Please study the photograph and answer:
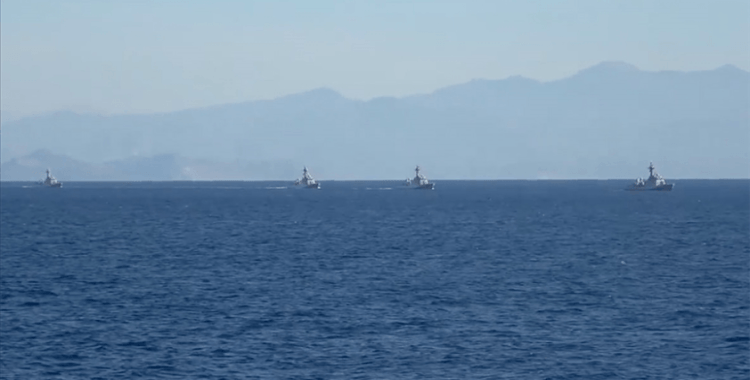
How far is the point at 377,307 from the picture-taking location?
5369 centimetres

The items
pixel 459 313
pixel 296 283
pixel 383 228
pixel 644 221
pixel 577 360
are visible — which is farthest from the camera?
pixel 644 221

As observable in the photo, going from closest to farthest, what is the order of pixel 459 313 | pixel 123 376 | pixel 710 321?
1. pixel 123 376
2. pixel 710 321
3. pixel 459 313

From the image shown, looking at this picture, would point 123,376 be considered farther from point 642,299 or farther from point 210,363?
point 642,299

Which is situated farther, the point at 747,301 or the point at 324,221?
the point at 324,221

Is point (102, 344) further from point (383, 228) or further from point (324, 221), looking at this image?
point (324, 221)

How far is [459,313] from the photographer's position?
2030 inches

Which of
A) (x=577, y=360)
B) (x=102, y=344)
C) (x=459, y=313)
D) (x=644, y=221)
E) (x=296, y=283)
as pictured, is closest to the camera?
(x=577, y=360)

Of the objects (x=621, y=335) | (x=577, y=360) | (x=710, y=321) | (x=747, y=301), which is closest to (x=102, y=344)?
(x=577, y=360)

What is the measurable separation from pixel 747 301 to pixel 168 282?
34.7 metres

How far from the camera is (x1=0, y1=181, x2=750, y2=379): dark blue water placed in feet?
130

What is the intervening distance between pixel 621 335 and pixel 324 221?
100 meters

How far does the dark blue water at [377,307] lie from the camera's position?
130ft

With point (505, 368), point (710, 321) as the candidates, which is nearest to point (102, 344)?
point (505, 368)

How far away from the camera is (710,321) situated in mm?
48406
